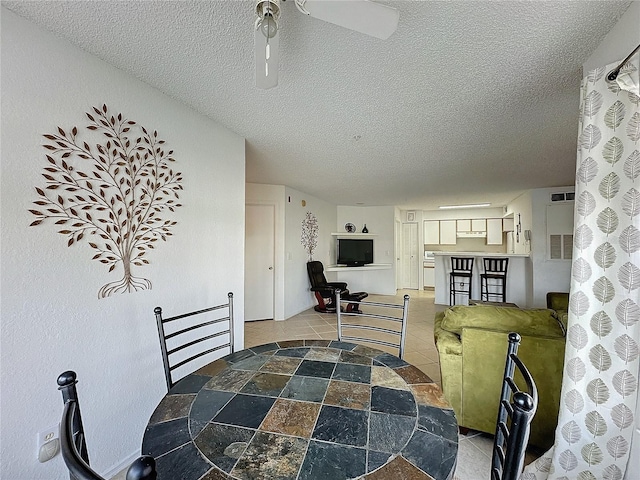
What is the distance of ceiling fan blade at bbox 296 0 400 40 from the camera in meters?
0.92

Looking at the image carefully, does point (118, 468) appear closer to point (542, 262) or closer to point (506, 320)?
point (506, 320)

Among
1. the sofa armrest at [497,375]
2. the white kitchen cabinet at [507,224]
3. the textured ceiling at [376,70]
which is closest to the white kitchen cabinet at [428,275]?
the white kitchen cabinet at [507,224]

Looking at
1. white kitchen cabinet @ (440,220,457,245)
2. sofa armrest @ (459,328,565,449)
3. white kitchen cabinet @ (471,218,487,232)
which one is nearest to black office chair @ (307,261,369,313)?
sofa armrest @ (459,328,565,449)

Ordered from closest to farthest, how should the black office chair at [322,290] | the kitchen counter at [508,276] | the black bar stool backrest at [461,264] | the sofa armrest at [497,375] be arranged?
1. the sofa armrest at [497,375]
2. the black office chair at [322,290]
3. the kitchen counter at [508,276]
4. the black bar stool backrest at [461,264]

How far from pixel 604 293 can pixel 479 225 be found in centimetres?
707

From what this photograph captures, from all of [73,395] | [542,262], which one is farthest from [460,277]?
[73,395]

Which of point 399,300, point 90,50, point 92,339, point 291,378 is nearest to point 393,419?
point 291,378

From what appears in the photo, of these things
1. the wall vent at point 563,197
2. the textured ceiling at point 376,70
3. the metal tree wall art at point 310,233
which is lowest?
the metal tree wall art at point 310,233

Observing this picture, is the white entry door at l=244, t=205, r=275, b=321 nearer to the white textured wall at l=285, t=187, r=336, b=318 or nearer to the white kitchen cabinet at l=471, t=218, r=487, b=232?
the white textured wall at l=285, t=187, r=336, b=318

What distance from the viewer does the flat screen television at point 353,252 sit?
653 centimetres

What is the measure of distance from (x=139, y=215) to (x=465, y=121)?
8.17 feet

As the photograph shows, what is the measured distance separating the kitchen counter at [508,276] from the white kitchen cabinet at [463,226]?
2.23 m

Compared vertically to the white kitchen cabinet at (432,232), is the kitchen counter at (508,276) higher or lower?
lower

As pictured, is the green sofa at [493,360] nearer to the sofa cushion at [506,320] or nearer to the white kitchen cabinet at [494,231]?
the sofa cushion at [506,320]
